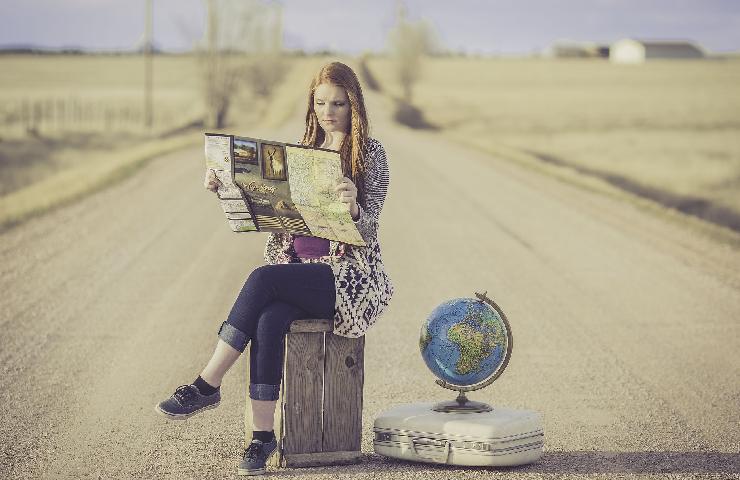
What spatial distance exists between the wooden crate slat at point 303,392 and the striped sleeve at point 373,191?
0.53 meters

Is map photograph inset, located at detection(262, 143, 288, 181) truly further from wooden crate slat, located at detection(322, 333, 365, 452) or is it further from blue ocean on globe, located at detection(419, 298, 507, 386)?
blue ocean on globe, located at detection(419, 298, 507, 386)

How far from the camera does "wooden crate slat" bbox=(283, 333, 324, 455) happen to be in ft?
17.7

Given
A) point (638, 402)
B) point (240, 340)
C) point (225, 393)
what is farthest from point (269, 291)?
point (638, 402)

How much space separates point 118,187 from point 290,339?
15.3 metres

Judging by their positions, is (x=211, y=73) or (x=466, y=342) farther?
(x=211, y=73)

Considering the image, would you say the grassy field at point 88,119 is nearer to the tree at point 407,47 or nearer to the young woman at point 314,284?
the tree at point 407,47

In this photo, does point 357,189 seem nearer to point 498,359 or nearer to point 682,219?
point 498,359

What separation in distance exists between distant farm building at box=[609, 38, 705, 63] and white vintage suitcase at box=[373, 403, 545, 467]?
6691 inches

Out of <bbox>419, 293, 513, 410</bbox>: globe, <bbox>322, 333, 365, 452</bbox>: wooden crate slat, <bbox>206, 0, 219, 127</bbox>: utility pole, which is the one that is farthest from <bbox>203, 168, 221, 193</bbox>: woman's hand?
<bbox>206, 0, 219, 127</bbox>: utility pole

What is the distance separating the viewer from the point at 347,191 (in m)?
5.18

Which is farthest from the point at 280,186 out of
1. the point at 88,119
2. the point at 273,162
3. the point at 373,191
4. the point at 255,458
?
the point at 88,119

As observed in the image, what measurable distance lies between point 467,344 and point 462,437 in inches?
16.1

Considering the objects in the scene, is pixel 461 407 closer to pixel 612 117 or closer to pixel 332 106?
pixel 332 106

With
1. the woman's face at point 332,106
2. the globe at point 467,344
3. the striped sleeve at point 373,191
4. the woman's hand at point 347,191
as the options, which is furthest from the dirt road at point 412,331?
the woman's face at point 332,106
